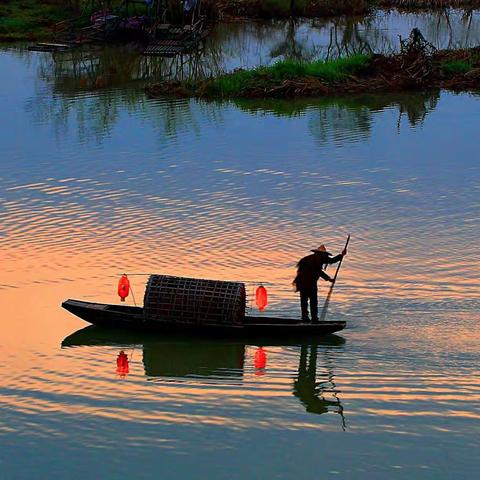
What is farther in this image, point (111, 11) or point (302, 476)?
point (111, 11)

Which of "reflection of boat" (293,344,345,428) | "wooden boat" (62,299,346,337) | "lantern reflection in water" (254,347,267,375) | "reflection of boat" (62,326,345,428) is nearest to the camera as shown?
"reflection of boat" (293,344,345,428)

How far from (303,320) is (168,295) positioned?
1.77 meters

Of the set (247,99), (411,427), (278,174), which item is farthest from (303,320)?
(247,99)

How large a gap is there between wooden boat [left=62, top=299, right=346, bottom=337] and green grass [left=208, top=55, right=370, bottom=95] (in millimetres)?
16574

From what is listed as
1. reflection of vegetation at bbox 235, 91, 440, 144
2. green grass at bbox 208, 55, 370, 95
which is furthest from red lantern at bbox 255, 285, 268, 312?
green grass at bbox 208, 55, 370, 95

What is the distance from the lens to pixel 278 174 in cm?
2252

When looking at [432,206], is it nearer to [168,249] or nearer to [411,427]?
[168,249]

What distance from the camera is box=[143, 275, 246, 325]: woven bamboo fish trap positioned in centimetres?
1411

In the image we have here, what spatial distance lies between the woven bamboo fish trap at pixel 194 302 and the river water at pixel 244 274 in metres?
0.42

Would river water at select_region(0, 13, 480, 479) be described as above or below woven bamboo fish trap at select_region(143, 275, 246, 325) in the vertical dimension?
below

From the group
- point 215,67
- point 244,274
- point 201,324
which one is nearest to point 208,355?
point 201,324

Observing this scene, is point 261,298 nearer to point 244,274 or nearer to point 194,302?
point 194,302

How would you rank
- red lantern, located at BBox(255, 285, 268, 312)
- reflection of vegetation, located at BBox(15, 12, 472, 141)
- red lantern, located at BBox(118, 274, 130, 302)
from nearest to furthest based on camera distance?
red lantern, located at BBox(255, 285, 268, 312) → red lantern, located at BBox(118, 274, 130, 302) → reflection of vegetation, located at BBox(15, 12, 472, 141)

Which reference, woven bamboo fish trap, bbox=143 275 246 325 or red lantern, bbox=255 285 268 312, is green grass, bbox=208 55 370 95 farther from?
woven bamboo fish trap, bbox=143 275 246 325
